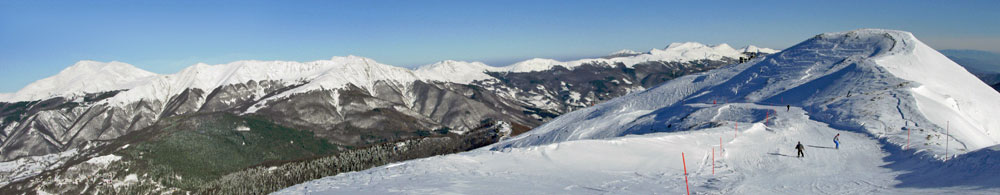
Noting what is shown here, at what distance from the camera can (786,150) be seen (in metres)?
36.6

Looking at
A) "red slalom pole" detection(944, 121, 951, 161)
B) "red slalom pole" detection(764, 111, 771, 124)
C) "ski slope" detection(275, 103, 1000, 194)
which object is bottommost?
"ski slope" detection(275, 103, 1000, 194)

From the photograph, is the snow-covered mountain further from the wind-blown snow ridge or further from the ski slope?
the wind-blown snow ridge

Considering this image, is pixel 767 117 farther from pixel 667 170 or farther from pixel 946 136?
pixel 667 170

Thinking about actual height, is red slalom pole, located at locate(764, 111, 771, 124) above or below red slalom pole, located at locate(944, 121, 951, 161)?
above

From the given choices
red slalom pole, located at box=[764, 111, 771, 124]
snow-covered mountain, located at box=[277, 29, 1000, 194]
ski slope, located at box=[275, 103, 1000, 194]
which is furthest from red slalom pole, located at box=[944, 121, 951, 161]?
red slalom pole, located at box=[764, 111, 771, 124]

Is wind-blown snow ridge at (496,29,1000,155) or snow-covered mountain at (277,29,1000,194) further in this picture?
wind-blown snow ridge at (496,29,1000,155)

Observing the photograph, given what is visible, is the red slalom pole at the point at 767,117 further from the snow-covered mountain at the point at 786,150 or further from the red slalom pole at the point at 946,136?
the red slalom pole at the point at 946,136

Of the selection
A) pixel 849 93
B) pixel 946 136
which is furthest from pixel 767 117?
pixel 946 136

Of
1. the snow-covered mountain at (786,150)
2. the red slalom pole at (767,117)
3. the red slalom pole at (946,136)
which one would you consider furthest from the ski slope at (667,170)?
the red slalom pole at (767,117)

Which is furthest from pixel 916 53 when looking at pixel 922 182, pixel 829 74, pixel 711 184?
pixel 711 184

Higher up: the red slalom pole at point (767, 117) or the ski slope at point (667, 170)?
the red slalom pole at point (767, 117)

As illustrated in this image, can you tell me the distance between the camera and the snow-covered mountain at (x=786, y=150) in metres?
25.9

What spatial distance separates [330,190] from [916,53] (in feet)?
295

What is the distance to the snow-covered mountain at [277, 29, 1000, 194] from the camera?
25.9 meters
